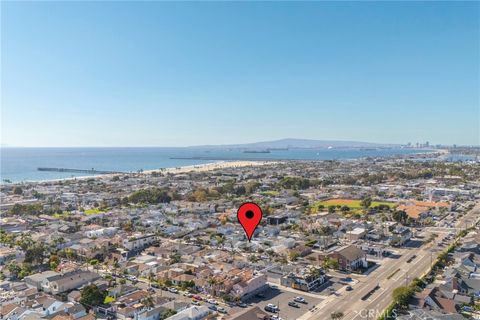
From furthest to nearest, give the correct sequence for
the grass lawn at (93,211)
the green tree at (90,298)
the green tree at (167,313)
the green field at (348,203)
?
the green field at (348,203), the grass lawn at (93,211), the green tree at (90,298), the green tree at (167,313)

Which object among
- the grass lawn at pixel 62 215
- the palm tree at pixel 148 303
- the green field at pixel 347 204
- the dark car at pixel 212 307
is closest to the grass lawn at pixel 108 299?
the palm tree at pixel 148 303

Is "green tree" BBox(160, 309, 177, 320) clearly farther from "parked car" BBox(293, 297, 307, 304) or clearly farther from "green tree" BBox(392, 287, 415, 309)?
"green tree" BBox(392, 287, 415, 309)

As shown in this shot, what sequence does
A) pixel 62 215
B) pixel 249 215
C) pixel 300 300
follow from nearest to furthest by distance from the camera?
pixel 249 215, pixel 300 300, pixel 62 215

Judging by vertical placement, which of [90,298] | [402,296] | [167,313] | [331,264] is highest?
[402,296]

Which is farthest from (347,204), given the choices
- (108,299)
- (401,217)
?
(108,299)

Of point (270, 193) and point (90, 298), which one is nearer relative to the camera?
point (90, 298)

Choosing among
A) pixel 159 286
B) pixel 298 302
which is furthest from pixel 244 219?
pixel 159 286

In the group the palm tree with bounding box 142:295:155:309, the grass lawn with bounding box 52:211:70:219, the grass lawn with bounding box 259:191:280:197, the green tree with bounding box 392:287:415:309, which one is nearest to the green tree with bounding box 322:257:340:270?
the green tree with bounding box 392:287:415:309

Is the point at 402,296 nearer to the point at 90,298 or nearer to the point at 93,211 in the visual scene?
the point at 90,298

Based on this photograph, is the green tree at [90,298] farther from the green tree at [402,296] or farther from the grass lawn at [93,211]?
the grass lawn at [93,211]
